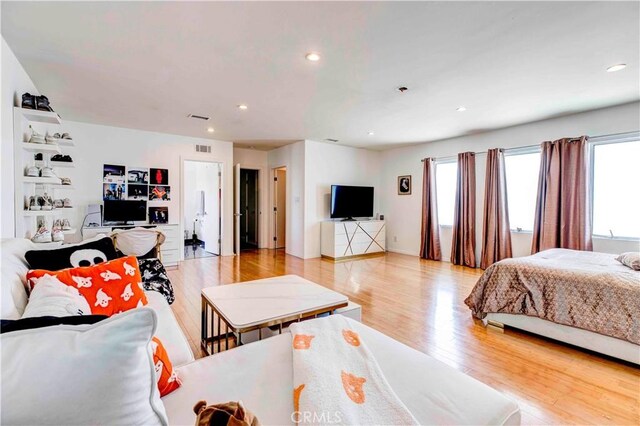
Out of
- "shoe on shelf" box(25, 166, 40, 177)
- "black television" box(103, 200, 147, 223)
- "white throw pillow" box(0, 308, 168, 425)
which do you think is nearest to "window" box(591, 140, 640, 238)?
"white throw pillow" box(0, 308, 168, 425)

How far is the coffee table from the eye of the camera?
1827mm

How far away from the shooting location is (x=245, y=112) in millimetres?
4062

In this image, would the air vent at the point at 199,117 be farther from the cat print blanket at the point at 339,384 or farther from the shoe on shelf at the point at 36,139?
the cat print blanket at the point at 339,384

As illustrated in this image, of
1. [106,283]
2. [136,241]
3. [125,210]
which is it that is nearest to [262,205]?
[125,210]

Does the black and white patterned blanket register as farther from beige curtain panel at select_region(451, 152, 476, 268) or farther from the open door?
beige curtain panel at select_region(451, 152, 476, 268)

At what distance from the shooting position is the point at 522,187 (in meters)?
4.77

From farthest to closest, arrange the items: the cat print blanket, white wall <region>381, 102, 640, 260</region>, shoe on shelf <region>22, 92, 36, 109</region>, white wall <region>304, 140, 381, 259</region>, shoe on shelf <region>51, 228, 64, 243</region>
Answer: white wall <region>304, 140, 381, 259</region>
white wall <region>381, 102, 640, 260</region>
shoe on shelf <region>51, 228, 64, 243</region>
shoe on shelf <region>22, 92, 36, 109</region>
the cat print blanket

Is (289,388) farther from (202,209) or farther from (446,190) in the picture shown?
(202,209)

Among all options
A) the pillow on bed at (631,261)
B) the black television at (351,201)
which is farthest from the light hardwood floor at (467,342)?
the black television at (351,201)

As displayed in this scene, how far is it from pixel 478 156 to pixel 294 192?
3670 millimetres

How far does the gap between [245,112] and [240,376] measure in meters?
3.64

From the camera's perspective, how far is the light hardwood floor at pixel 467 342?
5.66ft

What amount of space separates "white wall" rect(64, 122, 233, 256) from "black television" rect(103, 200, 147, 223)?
0.34 m

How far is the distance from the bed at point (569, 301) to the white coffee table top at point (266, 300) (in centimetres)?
158
